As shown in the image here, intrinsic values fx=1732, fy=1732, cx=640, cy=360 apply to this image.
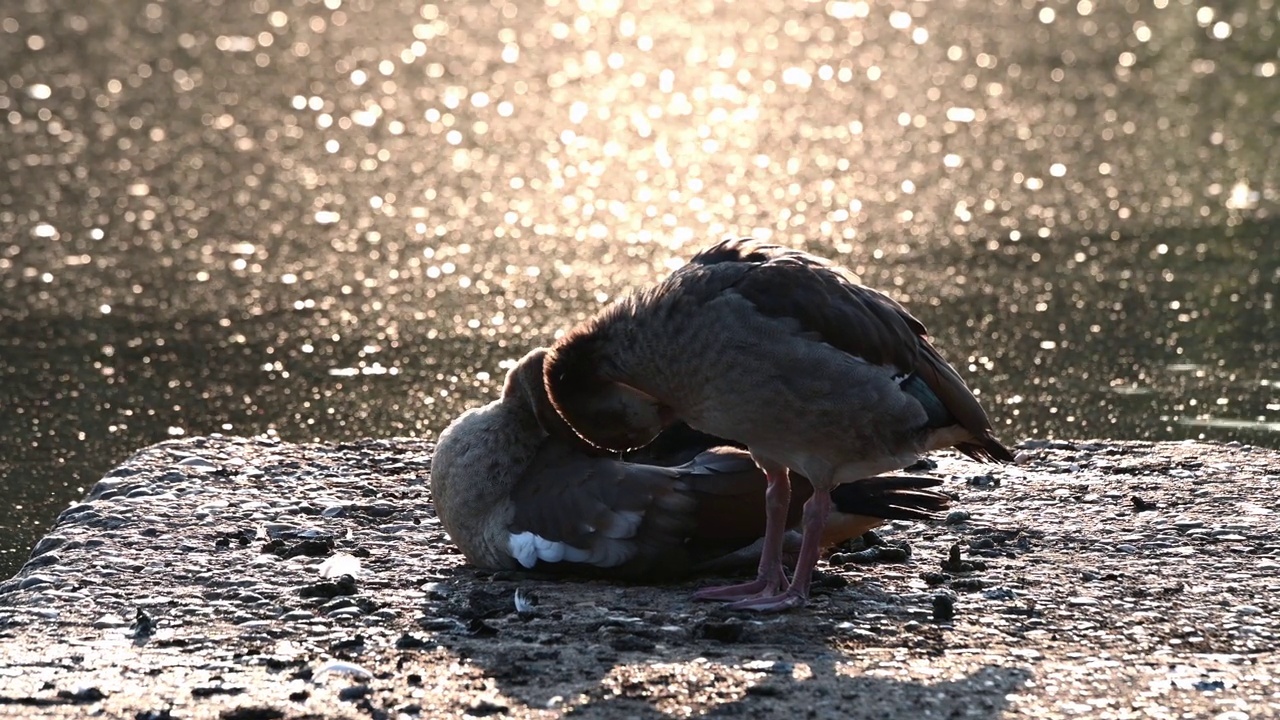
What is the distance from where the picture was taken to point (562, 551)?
6.32m

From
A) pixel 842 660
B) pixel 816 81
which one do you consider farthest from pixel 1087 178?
pixel 842 660

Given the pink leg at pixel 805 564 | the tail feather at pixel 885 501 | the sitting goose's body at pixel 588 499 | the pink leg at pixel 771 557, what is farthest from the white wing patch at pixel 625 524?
the tail feather at pixel 885 501

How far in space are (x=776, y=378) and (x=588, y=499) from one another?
91 centimetres

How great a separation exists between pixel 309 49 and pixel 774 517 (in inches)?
649

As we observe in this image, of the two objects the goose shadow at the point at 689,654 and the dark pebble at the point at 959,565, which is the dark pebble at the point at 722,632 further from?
the dark pebble at the point at 959,565

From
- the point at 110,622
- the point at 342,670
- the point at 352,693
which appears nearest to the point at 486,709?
the point at 352,693

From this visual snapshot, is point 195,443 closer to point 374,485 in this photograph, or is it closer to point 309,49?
point 374,485

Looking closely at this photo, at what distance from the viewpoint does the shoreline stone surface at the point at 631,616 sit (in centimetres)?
519

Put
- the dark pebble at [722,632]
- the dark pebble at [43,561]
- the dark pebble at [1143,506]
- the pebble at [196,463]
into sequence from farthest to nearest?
the pebble at [196,463] → the dark pebble at [1143,506] → the dark pebble at [43,561] → the dark pebble at [722,632]

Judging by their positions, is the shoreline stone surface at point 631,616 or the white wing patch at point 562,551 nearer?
the shoreline stone surface at point 631,616

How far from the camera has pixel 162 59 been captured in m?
20.3

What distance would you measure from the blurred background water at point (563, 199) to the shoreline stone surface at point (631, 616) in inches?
34.9

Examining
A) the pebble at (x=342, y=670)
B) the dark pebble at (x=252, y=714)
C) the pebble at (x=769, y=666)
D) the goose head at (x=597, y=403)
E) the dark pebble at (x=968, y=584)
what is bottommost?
the dark pebble at (x=252, y=714)

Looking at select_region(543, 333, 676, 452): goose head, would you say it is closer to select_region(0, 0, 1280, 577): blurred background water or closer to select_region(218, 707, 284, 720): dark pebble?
select_region(218, 707, 284, 720): dark pebble
